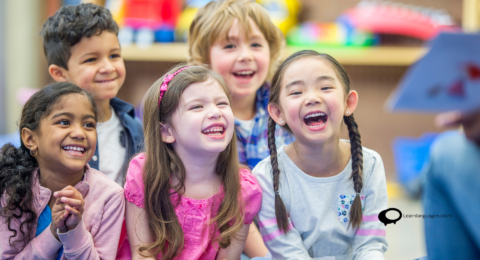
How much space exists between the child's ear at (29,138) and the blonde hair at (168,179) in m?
0.25

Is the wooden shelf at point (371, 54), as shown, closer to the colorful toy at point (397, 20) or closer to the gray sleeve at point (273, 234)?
the colorful toy at point (397, 20)

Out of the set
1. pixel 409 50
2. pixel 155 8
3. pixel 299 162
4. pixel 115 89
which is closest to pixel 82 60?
pixel 115 89

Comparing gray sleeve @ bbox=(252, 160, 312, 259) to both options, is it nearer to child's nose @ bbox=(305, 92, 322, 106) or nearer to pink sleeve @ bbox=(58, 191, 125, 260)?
child's nose @ bbox=(305, 92, 322, 106)

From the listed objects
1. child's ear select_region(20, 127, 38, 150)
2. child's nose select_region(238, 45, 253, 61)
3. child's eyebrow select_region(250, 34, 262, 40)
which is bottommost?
child's ear select_region(20, 127, 38, 150)

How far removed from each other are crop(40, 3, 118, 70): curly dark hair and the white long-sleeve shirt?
659mm

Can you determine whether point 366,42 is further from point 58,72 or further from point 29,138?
point 29,138

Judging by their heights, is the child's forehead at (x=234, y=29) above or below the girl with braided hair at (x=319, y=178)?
above

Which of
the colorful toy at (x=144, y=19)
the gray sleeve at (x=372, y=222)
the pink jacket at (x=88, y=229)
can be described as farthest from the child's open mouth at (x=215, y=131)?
the colorful toy at (x=144, y=19)

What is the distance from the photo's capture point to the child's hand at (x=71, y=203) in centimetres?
86

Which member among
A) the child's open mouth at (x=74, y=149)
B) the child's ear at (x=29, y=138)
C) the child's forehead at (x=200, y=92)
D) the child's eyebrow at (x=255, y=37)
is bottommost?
the child's open mouth at (x=74, y=149)

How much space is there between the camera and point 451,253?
0.66 m

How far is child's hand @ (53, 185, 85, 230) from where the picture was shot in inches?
33.9

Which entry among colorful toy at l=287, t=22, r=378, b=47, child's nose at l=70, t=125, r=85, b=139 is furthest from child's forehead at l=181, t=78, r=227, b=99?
colorful toy at l=287, t=22, r=378, b=47

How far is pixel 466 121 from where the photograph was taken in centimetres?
55
